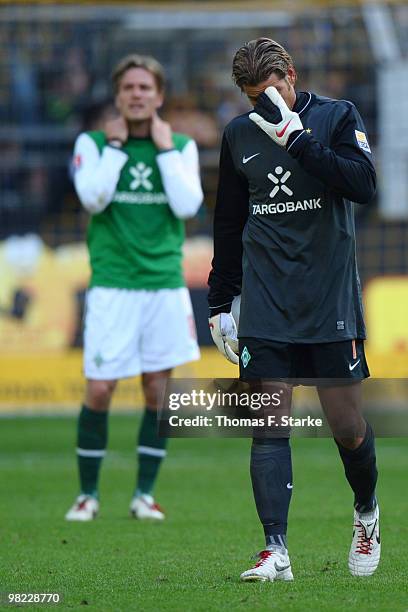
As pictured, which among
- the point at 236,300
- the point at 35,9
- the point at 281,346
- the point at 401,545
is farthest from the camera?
the point at 35,9

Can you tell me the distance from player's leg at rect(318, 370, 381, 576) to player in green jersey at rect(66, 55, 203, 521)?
8.82ft

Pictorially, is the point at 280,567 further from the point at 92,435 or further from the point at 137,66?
the point at 137,66

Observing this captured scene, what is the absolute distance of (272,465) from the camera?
550 cm

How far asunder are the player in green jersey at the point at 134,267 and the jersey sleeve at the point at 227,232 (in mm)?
2431

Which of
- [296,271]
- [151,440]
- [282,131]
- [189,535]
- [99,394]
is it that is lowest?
[189,535]

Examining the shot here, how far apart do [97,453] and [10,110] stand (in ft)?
34.7

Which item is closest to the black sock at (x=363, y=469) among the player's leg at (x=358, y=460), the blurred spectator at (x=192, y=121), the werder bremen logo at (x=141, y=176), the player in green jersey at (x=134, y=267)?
the player's leg at (x=358, y=460)

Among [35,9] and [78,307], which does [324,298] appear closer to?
[78,307]

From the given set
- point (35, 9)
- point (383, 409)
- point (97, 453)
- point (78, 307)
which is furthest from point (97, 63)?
point (383, 409)

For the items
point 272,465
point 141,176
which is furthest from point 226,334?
point 141,176

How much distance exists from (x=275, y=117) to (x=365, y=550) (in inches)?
71.3

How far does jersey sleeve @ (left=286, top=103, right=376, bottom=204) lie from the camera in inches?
213

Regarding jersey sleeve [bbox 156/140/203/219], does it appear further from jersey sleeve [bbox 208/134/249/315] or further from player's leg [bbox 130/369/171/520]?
jersey sleeve [bbox 208/134/249/315]

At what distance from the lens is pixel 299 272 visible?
5617mm
